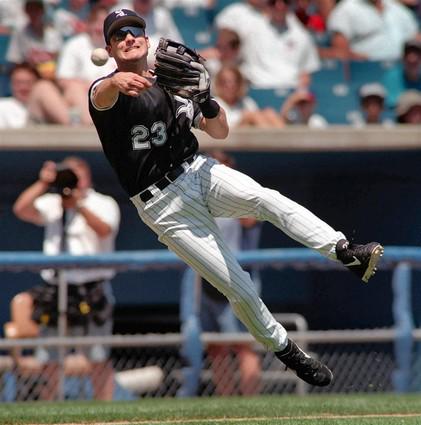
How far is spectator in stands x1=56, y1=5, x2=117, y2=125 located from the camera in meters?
9.87

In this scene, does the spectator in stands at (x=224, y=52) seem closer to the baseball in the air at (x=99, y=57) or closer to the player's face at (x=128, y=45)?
the player's face at (x=128, y=45)

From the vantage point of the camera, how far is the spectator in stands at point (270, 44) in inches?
423

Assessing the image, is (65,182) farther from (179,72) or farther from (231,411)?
(179,72)

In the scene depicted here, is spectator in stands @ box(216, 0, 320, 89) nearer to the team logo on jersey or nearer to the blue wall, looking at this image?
the blue wall

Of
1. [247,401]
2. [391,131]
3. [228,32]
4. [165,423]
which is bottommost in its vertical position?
[247,401]

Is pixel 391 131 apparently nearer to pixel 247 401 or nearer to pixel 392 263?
pixel 392 263

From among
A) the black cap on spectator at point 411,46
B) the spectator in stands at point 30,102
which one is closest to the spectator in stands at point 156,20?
the spectator in stands at point 30,102

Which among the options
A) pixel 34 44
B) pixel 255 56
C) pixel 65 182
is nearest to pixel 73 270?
pixel 65 182

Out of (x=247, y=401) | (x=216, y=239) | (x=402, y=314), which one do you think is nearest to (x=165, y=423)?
(x=216, y=239)

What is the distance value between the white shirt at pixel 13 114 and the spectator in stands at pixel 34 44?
536mm

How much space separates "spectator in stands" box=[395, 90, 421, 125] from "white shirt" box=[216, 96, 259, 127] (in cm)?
132

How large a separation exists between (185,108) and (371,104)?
5071 millimetres

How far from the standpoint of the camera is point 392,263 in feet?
28.2

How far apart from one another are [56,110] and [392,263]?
10.0 ft
